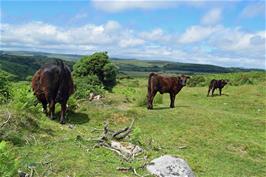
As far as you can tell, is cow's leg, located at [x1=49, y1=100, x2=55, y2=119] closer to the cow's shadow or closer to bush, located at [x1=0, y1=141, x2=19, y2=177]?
the cow's shadow

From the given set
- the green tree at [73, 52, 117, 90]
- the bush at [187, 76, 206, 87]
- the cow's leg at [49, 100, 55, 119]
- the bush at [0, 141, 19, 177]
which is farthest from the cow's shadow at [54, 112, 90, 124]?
the bush at [187, 76, 206, 87]

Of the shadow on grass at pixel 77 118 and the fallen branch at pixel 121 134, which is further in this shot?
the shadow on grass at pixel 77 118

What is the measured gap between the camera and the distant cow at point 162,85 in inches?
912

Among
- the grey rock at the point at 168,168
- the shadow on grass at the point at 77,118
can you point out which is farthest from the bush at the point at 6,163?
the shadow on grass at the point at 77,118

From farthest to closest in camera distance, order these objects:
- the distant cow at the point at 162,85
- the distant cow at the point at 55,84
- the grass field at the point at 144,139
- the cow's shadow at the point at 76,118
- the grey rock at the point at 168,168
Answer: the distant cow at the point at 162,85
the cow's shadow at the point at 76,118
the distant cow at the point at 55,84
the grass field at the point at 144,139
the grey rock at the point at 168,168

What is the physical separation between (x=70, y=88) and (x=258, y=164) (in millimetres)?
7730

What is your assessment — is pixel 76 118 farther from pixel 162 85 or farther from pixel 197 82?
pixel 197 82

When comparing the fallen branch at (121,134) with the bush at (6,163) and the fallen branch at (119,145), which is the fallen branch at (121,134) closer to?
the fallen branch at (119,145)

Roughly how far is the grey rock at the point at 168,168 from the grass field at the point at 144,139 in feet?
1.01

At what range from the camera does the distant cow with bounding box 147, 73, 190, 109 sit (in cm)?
2317

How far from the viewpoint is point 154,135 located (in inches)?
663

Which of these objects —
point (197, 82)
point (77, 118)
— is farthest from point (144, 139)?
point (197, 82)

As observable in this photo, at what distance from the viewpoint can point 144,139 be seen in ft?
50.0

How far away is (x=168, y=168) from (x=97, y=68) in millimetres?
25709
